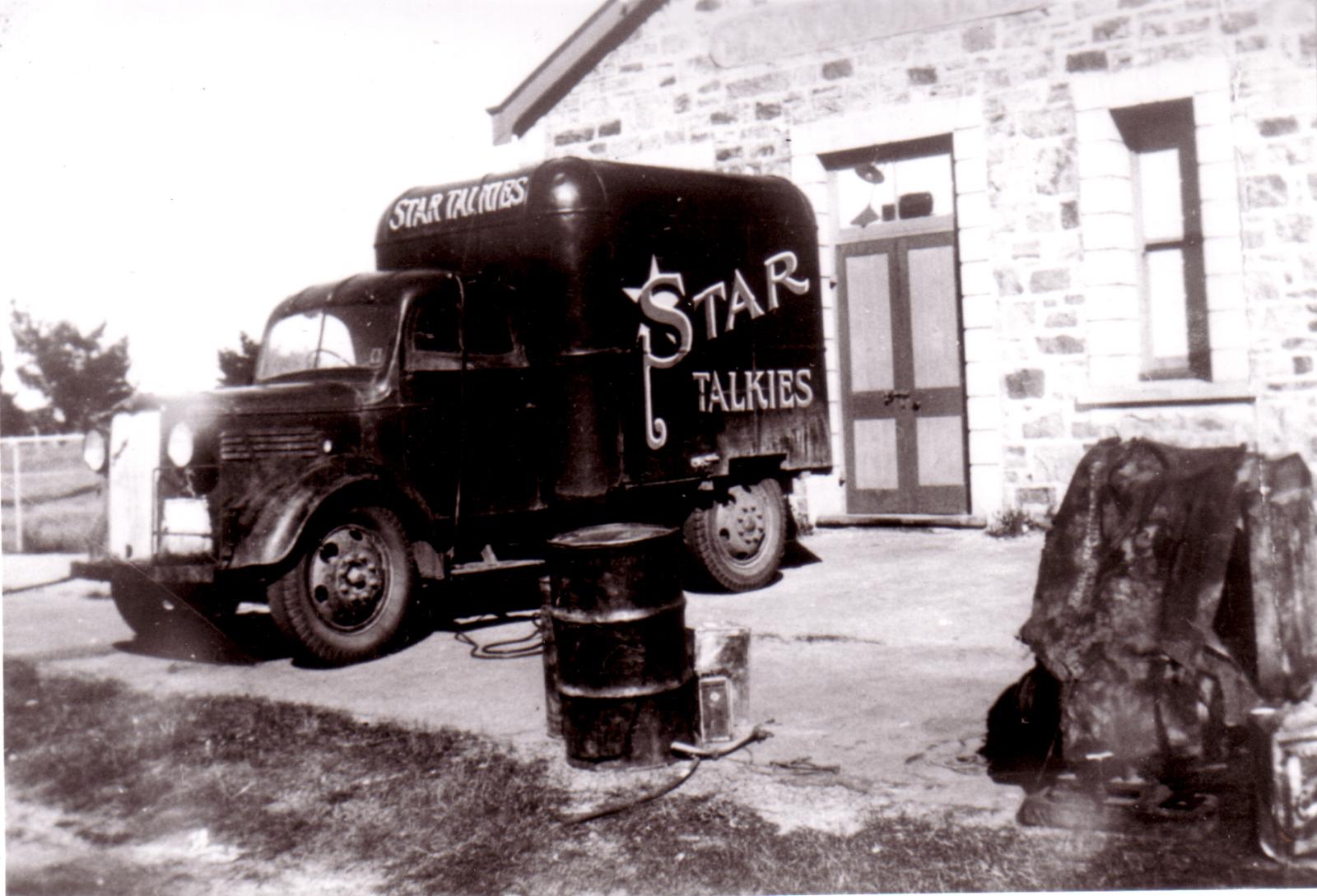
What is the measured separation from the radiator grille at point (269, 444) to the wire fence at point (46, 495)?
4.34 feet

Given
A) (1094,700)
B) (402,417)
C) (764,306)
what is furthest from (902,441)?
(1094,700)

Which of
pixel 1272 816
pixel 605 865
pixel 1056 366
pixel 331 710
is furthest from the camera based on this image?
pixel 1056 366

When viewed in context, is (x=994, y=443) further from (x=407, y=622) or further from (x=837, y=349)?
(x=407, y=622)

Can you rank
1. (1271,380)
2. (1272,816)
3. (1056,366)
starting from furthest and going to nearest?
(1056,366) → (1271,380) → (1272,816)

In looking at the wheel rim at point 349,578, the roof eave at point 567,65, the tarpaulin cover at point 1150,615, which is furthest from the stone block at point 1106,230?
the wheel rim at point 349,578

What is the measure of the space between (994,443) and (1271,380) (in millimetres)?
1963

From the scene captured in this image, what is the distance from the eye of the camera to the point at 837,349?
397 inches

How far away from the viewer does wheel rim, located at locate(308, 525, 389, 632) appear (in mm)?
6285

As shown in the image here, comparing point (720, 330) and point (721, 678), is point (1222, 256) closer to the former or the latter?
point (720, 330)

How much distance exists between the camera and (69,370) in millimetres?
6066

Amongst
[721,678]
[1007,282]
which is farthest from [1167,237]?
[721,678]

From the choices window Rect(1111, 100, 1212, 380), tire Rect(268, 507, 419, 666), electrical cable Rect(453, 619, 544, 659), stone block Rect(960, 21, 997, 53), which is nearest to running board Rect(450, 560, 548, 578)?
electrical cable Rect(453, 619, 544, 659)

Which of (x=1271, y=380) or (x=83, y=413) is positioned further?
(x=1271, y=380)

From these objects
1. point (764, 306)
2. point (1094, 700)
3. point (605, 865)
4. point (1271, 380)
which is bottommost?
point (605, 865)
